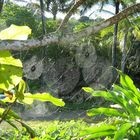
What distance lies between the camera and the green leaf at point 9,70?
34.3 inches

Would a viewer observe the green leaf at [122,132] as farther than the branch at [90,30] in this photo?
Yes

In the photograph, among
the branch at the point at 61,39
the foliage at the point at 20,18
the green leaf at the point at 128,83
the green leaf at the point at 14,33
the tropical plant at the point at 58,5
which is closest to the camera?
the green leaf at the point at 14,33

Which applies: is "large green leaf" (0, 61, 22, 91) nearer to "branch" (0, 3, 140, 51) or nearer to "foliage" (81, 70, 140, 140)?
"branch" (0, 3, 140, 51)

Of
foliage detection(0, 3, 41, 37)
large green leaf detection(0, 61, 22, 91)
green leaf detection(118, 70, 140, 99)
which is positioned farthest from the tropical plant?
large green leaf detection(0, 61, 22, 91)

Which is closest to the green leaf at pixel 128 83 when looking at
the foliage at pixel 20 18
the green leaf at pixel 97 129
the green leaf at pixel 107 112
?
the green leaf at pixel 107 112

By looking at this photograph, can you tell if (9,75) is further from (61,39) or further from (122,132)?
(122,132)

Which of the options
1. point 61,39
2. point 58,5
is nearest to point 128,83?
point 61,39

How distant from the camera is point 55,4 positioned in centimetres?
3466

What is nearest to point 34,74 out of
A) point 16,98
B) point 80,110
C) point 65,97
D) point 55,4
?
point 65,97

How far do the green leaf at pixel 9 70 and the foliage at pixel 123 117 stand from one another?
2328mm

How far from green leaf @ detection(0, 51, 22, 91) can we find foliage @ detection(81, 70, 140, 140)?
7.64 feet

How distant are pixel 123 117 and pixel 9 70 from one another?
2.75 metres

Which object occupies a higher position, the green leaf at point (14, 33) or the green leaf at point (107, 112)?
the green leaf at point (14, 33)

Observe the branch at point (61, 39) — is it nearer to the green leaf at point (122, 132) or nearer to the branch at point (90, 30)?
the branch at point (90, 30)
